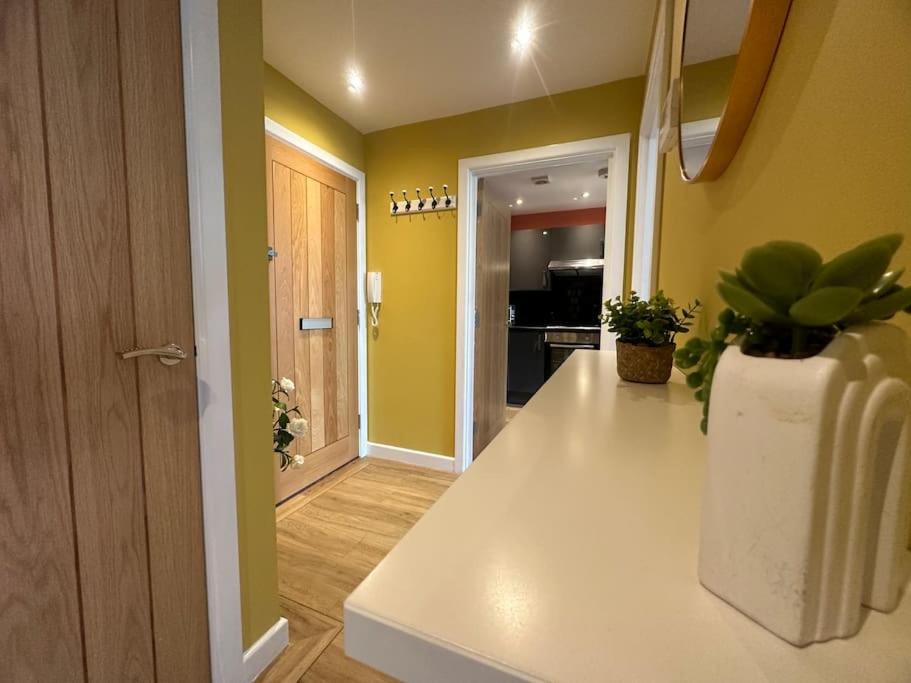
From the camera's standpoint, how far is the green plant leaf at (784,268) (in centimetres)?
23

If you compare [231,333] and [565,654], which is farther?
[231,333]

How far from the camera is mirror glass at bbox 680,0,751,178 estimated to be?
1.97 feet

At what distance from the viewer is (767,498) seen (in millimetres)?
226

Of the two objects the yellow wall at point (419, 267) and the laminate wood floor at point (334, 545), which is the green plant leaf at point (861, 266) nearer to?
the laminate wood floor at point (334, 545)

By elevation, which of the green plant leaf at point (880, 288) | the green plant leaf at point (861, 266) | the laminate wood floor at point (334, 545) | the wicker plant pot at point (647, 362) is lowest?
the laminate wood floor at point (334, 545)

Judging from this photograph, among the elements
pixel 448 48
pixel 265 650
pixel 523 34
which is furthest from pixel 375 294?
pixel 265 650

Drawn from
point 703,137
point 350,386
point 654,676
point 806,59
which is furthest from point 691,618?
point 350,386

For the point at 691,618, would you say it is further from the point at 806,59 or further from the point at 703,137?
the point at 703,137

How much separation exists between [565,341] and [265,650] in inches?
134

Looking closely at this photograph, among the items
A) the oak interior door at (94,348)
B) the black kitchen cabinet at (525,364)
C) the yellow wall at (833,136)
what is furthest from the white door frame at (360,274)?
the yellow wall at (833,136)

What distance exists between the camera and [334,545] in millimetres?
1752

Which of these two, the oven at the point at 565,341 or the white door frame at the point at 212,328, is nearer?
the white door frame at the point at 212,328

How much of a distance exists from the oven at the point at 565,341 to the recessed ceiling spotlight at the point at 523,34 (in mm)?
2618

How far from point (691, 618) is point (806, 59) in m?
0.62
